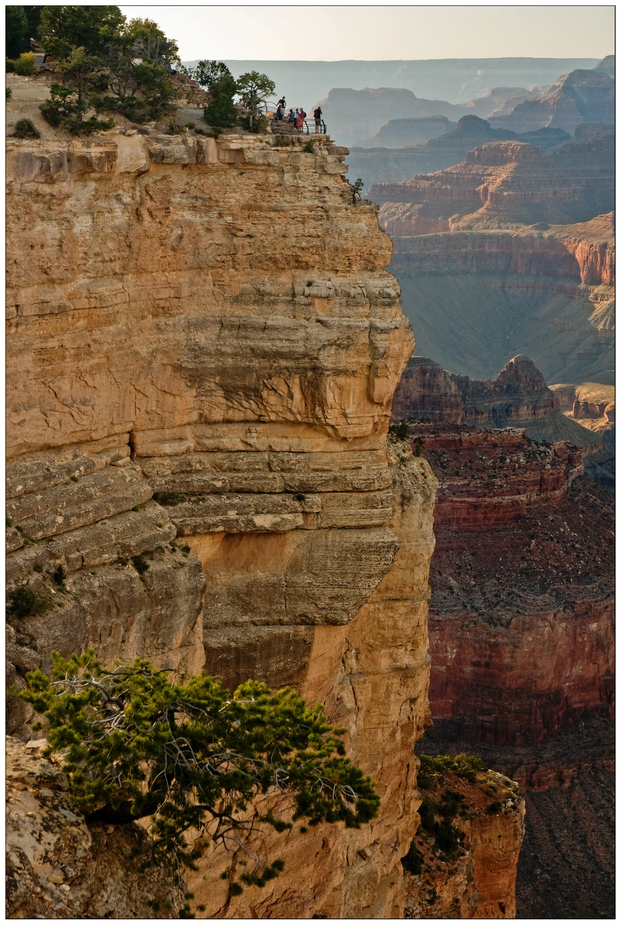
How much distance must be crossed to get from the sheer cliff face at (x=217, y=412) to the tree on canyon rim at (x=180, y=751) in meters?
6.11

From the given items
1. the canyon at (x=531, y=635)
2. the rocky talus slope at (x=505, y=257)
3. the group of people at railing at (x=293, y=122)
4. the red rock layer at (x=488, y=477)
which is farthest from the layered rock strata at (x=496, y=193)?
the group of people at railing at (x=293, y=122)

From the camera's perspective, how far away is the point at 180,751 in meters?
21.2

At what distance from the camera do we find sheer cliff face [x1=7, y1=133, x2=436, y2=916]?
28.5 m

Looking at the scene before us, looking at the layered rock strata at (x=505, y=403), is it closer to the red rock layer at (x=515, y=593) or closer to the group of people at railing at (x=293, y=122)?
the red rock layer at (x=515, y=593)

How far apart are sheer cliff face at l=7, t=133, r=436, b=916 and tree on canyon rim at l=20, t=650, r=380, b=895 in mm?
6110

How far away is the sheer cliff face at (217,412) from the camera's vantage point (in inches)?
1121

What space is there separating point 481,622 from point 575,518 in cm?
1248

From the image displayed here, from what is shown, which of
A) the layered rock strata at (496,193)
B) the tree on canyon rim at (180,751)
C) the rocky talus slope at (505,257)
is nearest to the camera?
the tree on canyon rim at (180,751)

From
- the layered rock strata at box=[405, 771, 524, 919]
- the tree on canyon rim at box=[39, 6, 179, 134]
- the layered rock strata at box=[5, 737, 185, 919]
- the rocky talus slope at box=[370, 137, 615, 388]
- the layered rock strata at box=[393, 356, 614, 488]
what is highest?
the rocky talus slope at box=[370, 137, 615, 388]

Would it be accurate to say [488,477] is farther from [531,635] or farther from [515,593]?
[531,635]

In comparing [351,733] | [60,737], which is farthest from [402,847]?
[60,737]

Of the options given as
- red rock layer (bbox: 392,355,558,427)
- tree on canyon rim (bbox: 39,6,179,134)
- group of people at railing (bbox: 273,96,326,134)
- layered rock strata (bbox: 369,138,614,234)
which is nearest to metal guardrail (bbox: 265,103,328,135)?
group of people at railing (bbox: 273,96,326,134)

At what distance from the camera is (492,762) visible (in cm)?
7062

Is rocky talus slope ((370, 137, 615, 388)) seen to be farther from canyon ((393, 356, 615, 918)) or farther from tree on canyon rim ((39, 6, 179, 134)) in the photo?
tree on canyon rim ((39, 6, 179, 134))
